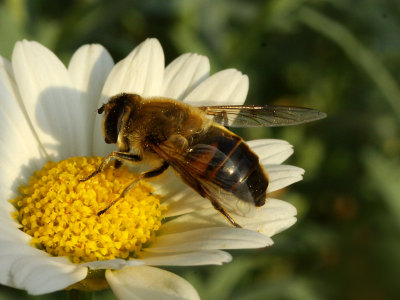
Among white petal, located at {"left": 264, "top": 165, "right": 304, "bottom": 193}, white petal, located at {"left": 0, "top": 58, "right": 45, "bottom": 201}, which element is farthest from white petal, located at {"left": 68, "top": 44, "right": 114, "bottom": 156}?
white petal, located at {"left": 264, "top": 165, "right": 304, "bottom": 193}

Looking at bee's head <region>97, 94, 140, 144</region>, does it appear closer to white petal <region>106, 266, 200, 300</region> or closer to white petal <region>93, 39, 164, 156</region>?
white petal <region>93, 39, 164, 156</region>

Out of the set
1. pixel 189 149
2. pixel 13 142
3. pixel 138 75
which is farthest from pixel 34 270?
pixel 138 75

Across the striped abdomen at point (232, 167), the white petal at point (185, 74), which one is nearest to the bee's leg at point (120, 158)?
the striped abdomen at point (232, 167)

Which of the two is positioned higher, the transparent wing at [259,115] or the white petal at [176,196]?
the transparent wing at [259,115]

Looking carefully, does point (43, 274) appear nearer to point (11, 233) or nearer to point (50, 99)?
point (11, 233)

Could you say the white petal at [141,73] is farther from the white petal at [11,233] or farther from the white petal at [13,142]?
the white petal at [11,233]

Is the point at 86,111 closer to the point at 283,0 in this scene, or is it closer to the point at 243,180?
the point at 243,180
